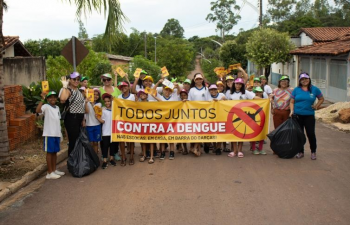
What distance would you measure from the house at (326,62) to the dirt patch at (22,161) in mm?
15628

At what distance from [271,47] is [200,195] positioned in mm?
29230

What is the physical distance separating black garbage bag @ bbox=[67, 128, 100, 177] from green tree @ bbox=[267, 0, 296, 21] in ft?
229

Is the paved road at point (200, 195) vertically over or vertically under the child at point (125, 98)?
under

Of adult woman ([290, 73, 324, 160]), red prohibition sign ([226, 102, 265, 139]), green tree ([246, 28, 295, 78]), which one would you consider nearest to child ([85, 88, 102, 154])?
red prohibition sign ([226, 102, 265, 139])

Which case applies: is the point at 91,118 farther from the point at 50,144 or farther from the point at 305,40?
the point at 305,40

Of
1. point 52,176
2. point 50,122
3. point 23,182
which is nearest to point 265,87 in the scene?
point 50,122

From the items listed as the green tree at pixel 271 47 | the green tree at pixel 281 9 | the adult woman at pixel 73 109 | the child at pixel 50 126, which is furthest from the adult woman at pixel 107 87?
the green tree at pixel 281 9

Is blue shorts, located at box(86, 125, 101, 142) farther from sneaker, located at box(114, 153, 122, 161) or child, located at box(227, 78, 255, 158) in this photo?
child, located at box(227, 78, 255, 158)

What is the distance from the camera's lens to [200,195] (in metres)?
6.54

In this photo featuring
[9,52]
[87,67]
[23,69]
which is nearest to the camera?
[23,69]

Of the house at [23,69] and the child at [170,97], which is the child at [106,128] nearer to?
the child at [170,97]

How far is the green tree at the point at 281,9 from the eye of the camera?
72688 mm

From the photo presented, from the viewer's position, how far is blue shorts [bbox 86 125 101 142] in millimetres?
8602

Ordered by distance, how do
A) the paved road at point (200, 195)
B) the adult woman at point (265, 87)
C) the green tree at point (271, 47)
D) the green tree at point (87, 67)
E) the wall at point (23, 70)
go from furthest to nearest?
the green tree at point (271, 47), the green tree at point (87, 67), the wall at point (23, 70), the adult woman at point (265, 87), the paved road at point (200, 195)
